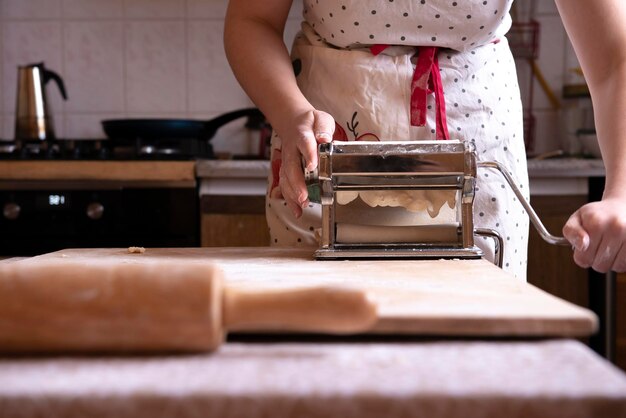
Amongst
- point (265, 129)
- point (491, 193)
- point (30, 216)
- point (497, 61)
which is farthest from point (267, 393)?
point (265, 129)

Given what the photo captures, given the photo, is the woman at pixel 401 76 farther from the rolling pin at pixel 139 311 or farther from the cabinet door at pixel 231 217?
the cabinet door at pixel 231 217

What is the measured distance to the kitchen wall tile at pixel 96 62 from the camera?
244 cm

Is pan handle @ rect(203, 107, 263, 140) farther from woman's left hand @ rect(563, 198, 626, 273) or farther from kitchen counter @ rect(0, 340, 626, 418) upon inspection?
Answer: kitchen counter @ rect(0, 340, 626, 418)

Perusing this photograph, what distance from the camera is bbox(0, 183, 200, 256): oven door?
192 cm

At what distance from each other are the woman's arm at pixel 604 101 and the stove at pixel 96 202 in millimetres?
1123

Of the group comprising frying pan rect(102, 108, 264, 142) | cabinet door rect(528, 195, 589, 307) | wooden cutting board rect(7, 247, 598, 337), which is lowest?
cabinet door rect(528, 195, 589, 307)

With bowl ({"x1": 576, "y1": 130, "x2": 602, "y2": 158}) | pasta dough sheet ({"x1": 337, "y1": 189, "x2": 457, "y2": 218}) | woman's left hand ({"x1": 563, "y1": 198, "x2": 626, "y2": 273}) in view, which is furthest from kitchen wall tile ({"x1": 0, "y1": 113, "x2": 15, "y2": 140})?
woman's left hand ({"x1": 563, "y1": 198, "x2": 626, "y2": 273})

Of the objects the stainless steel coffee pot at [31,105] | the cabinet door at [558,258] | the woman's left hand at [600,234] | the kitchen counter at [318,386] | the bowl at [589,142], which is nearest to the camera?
the kitchen counter at [318,386]

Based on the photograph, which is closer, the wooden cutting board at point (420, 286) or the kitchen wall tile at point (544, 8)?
the wooden cutting board at point (420, 286)

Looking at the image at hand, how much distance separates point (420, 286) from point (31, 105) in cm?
191

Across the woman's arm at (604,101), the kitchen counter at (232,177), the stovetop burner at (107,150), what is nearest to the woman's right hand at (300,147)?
the woman's arm at (604,101)

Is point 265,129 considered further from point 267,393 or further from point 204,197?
point 267,393

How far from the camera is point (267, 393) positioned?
40cm

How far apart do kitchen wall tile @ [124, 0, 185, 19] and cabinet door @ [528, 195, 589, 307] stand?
1.24m
